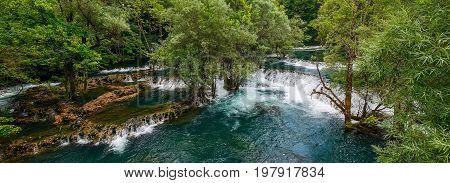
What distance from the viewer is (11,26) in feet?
53.7

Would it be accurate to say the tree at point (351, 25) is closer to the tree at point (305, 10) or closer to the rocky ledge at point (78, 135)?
the rocky ledge at point (78, 135)

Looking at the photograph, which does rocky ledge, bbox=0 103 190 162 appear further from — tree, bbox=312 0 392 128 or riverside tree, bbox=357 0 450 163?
riverside tree, bbox=357 0 450 163

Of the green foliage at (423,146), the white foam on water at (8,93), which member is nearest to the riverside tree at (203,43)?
the white foam on water at (8,93)

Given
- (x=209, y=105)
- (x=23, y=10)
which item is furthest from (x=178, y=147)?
(x=23, y=10)

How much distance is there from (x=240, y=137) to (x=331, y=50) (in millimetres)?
6856

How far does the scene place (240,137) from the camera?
16.6 meters

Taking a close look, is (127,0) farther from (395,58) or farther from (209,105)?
(395,58)

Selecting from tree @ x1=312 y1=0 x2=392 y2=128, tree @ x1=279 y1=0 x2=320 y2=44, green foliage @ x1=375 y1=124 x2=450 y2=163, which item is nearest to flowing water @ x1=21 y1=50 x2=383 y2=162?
tree @ x1=312 y1=0 x2=392 y2=128

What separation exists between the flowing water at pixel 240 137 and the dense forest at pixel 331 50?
1.36 metres

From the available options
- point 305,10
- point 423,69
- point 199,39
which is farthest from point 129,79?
point 305,10

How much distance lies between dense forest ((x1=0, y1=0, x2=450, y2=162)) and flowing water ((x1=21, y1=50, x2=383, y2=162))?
1.36 metres

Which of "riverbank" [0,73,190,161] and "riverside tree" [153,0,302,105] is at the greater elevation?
"riverside tree" [153,0,302,105]

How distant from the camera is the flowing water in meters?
14.2

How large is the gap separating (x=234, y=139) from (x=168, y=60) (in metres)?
7.92
